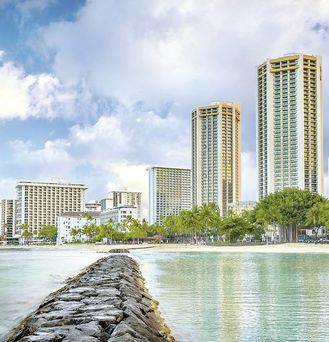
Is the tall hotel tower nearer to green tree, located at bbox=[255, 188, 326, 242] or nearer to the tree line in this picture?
the tree line

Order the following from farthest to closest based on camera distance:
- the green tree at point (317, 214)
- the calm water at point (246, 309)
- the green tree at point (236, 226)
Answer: the green tree at point (236, 226) < the green tree at point (317, 214) < the calm water at point (246, 309)

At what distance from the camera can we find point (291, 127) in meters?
169

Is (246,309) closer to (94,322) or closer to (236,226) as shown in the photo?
(94,322)

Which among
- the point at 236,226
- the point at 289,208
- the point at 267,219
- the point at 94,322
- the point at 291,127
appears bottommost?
the point at 94,322

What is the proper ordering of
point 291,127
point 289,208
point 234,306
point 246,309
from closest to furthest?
point 246,309 → point 234,306 → point 289,208 → point 291,127

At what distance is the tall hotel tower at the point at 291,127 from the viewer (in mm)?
166500

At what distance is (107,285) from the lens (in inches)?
889

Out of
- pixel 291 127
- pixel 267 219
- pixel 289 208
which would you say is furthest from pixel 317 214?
pixel 291 127

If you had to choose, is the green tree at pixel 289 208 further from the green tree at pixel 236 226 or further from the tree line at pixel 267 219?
the green tree at pixel 236 226

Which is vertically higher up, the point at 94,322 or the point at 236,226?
the point at 236,226

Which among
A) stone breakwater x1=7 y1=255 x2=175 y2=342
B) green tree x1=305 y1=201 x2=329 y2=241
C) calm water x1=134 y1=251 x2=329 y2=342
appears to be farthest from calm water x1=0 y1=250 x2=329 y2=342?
green tree x1=305 y1=201 x2=329 y2=241

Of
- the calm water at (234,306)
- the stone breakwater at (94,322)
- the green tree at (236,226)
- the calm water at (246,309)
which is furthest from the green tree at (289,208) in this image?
the stone breakwater at (94,322)

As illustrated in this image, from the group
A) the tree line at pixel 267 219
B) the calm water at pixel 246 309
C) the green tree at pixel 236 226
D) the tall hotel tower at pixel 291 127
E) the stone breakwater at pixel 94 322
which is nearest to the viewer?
the stone breakwater at pixel 94 322

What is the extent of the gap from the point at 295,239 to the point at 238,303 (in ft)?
374
